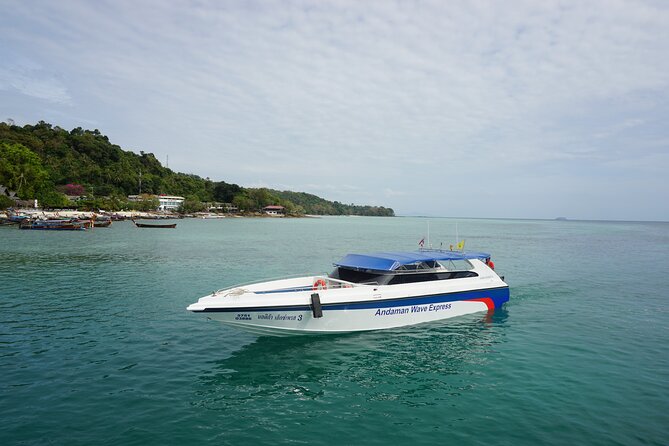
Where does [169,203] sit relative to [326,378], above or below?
above

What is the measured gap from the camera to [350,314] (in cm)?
1433

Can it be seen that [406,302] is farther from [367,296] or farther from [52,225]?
[52,225]

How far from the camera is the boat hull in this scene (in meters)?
13.0

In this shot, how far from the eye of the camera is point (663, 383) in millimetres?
11406

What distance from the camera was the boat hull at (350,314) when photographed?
13.0m

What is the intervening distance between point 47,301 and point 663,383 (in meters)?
24.8

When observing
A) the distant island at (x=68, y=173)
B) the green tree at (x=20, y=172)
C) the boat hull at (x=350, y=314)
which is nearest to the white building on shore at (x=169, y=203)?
the distant island at (x=68, y=173)

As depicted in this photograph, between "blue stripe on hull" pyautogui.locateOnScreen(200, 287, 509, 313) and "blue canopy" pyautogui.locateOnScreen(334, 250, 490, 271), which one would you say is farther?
"blue canopy" pyautogui.locateOnScreen(334, 250, 490, 271)

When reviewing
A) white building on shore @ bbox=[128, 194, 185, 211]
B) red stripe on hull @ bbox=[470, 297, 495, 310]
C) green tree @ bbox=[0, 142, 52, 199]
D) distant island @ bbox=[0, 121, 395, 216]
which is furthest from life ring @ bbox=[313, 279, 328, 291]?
white building on shore @ bbox=[128, 194, 185, 211]

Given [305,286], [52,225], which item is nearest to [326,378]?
[305,286]

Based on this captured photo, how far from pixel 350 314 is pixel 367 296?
0.93m

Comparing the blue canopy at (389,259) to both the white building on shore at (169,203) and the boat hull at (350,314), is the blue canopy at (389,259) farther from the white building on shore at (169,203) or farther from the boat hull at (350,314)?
the white building on shore at (169,203)

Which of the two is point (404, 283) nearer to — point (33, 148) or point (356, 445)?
point (356, 445)

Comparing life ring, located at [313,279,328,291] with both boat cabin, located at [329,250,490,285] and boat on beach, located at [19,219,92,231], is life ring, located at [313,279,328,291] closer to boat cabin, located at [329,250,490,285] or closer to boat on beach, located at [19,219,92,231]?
boat cabin, located at [329,250,490,285]
